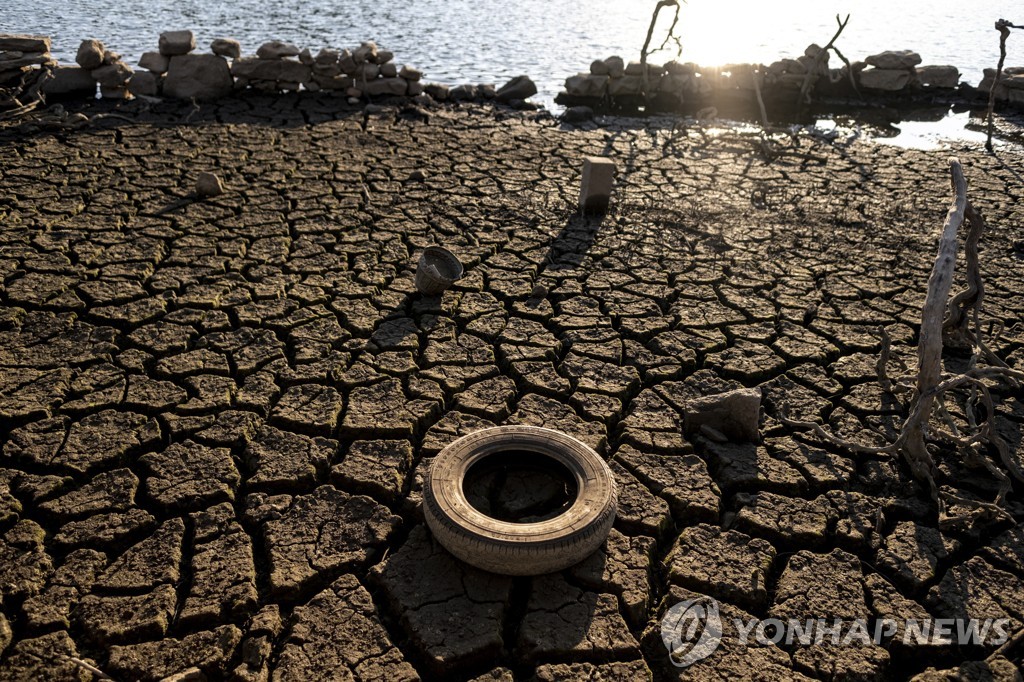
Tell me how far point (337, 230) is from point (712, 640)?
4896 millimetres

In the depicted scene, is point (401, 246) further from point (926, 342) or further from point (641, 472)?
point (926, 342)

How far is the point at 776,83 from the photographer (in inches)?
522

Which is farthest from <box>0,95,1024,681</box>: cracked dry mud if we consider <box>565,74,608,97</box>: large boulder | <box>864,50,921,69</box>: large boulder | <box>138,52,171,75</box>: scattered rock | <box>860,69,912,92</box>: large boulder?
<box>864,50,921,69</box>: large boulder

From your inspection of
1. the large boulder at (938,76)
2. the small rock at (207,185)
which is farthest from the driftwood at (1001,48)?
the small rock at (207,185)

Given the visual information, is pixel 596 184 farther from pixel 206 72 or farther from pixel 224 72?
pixel 206 72

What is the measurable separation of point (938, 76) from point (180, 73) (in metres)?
13.5

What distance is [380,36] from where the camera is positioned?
20906 millimetres

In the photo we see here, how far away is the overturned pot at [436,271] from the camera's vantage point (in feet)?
17.4

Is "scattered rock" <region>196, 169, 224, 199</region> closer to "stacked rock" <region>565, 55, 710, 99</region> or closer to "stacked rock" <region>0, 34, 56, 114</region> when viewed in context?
"stacked rock" <region>0, 34, 56, 114</region>

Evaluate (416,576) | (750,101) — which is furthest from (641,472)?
(750,101)

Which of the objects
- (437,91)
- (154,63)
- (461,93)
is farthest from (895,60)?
(154,63)

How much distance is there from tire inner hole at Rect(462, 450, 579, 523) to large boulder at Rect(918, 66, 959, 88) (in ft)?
45.4

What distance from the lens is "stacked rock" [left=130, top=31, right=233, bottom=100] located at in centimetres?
1056

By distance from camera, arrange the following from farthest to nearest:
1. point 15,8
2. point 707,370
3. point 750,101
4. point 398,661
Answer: point 15,8
point 750,101
point 707,370
point 398,661
